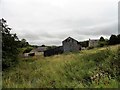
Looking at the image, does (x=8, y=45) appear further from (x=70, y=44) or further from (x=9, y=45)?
(x=70, y=44)

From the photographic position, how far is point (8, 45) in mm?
17703

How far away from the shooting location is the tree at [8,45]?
16908 mm

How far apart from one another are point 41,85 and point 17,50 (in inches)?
491

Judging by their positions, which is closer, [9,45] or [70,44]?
[9,45]

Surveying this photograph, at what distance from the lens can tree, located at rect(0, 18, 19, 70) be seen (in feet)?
55.5

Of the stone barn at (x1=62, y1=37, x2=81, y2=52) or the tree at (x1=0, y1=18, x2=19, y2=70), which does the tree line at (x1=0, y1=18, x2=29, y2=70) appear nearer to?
the tree at (x1=0, y1=18, x2=19, y2=70)

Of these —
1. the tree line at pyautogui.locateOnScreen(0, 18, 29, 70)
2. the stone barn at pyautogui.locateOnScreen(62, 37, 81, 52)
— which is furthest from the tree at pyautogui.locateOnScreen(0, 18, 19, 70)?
the stone barn at pyautogui.locateOnScreen(62, 37, 81, 52)

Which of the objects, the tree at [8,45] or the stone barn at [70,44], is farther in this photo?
the stone barn at [70,44]

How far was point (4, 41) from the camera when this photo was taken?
17.3 meters

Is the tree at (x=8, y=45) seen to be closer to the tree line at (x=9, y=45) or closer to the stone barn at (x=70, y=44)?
the tree line at (x=9, y=45)

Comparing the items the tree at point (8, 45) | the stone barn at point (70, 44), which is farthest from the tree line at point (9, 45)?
the stone barn at point (70, 44)

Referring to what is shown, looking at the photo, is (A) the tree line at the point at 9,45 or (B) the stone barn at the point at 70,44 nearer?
(A) the tree line at the point at 9,45

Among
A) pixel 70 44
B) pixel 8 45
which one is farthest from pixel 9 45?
pixel 70 44

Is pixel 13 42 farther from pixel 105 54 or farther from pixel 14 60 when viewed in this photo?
pixel 105 54
